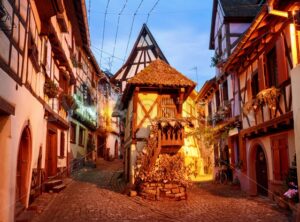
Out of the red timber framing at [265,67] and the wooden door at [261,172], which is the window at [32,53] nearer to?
the red timber framing at [265,67]

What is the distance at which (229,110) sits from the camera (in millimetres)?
15141

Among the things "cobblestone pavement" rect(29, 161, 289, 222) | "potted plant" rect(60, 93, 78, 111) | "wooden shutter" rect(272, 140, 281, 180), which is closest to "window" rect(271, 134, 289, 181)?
"wooden shutter" rect(272, 140, 281, 180)

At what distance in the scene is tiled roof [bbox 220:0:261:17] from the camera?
50.9ft

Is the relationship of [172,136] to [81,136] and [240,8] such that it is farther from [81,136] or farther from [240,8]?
[81,136]

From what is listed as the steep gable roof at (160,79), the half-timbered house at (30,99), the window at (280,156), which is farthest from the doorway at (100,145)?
the window at (280,156)

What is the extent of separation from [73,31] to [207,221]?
12825 mm

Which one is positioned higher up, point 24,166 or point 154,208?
point 24,166

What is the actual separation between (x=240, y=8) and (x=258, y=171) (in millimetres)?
8155

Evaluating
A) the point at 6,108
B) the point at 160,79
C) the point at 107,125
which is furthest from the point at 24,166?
the point at 107,125

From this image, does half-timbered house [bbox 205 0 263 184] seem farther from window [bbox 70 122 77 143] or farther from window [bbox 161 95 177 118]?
window [bbox 70 122 77 143]

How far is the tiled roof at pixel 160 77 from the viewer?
1330 centimetres

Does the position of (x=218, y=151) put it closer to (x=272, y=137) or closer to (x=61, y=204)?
(x=272, y=137)

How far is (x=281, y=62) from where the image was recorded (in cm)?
936

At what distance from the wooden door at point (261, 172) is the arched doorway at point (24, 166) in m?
7.92
